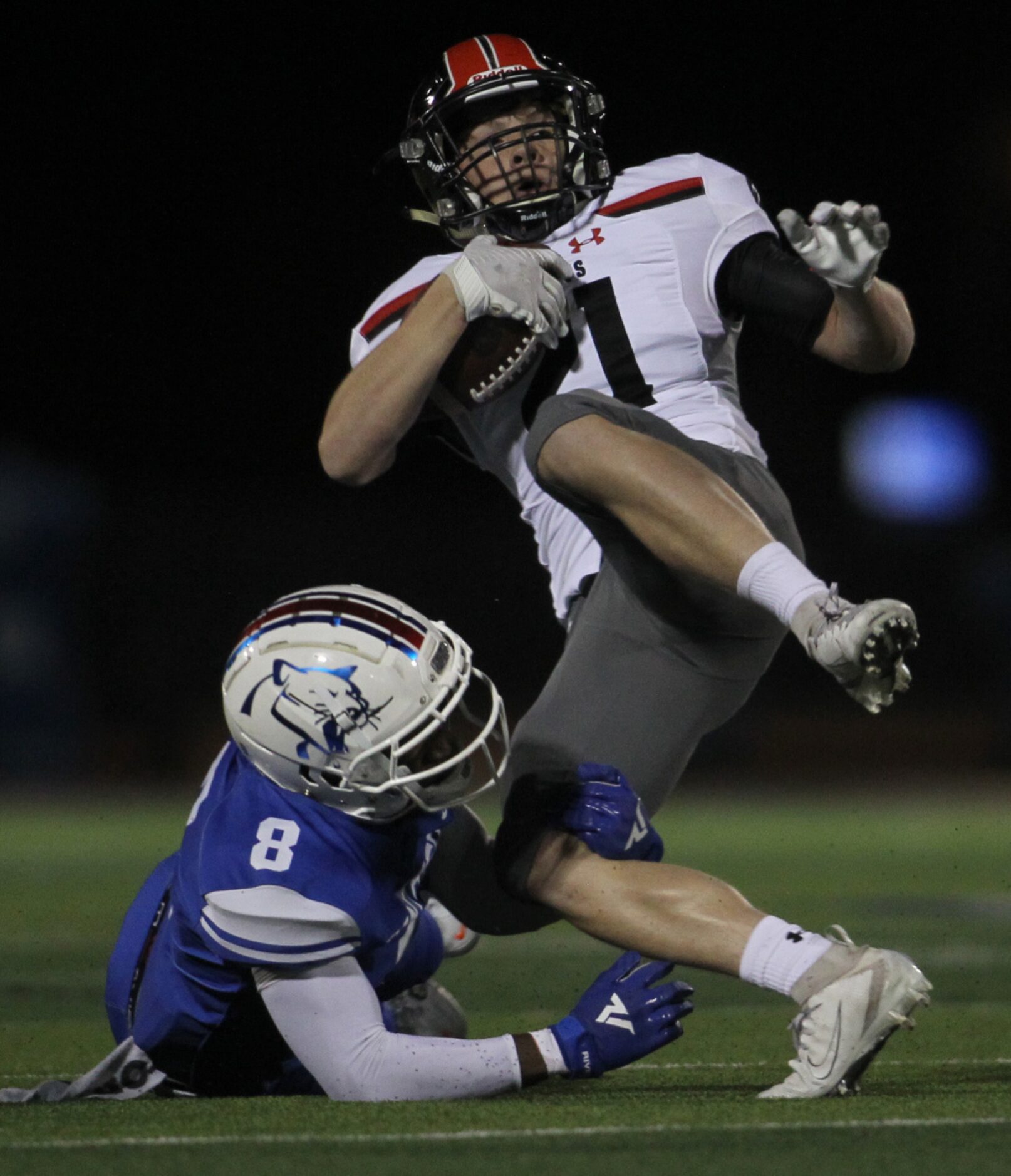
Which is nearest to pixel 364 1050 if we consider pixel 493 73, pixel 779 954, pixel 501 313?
pixel 779 954

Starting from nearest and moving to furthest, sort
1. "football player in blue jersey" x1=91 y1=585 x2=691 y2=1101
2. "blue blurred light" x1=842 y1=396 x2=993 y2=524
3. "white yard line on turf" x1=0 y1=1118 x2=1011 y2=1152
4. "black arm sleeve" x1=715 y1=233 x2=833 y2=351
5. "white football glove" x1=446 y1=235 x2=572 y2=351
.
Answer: "white yard line on turf" x1=0 y1=1118 x2=1011 y2=1152
"football player in blue jersey" x1=91 y1=585 x2=691 y2=1101
"white football glove" x1=446 y1=235 x2=572 y2=351
"black arm sleeve" x1=715 y1=233 x2=833 y2=351
"blue blurred light" x1=842 y1=396 x2=993 y2=524

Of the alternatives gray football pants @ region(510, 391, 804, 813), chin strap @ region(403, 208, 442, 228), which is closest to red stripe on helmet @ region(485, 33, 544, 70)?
chin strap @ region(403, 208, 442, 228)

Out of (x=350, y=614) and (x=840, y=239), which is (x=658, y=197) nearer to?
(x=840, y=239)

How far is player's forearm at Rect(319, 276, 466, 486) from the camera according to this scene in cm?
295

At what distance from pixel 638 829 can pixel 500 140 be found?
1376 millimetres

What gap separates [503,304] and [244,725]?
0.84 metres

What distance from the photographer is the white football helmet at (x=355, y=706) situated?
2.60 metres

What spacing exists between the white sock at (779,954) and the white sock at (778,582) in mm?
466

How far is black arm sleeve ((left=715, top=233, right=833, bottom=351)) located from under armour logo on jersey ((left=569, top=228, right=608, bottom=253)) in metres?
0.24

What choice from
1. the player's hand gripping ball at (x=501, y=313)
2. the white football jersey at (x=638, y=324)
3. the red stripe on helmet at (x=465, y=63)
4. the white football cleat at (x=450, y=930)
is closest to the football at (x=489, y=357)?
the player's hand gripping ball at (x=501, y=313)

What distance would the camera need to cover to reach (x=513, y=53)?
11.4 feet

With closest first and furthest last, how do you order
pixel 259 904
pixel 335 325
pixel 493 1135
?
pixel 493 1135 < pixel 259 904 < pixel 335 325

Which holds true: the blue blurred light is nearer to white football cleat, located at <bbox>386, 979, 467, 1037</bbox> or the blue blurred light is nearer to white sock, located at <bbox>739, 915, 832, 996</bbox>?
white football cleat, located at <bbox>386, 979, 467, 1037</bbox>

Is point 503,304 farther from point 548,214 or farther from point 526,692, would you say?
point 526,692
